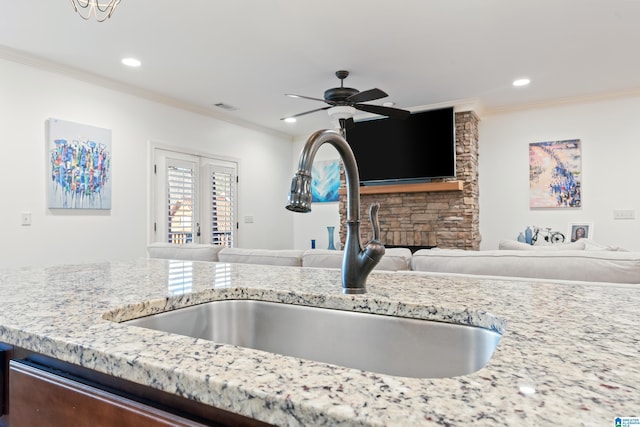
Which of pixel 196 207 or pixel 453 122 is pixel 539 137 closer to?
pixel 453 122

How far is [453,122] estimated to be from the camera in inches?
203

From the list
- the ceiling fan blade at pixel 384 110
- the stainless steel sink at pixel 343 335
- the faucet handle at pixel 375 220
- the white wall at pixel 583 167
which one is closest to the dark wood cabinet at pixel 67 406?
the stainless steel sink at pixel 343 335

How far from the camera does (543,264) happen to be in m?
1.88

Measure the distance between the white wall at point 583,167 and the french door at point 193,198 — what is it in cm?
362

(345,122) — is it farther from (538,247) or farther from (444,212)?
(538,247)

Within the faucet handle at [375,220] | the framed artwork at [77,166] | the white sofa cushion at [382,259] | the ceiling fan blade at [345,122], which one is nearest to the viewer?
the faucet handle at [375,220]

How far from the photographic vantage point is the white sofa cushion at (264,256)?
2.47 m

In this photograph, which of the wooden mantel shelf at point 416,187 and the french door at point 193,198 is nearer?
→ the french door at point 193,198

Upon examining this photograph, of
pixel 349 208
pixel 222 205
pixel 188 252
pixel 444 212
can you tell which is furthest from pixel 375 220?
pixel 222 205

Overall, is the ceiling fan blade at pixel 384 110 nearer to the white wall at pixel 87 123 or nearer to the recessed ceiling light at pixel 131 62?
the recessed ceiling light at pixel 131 62

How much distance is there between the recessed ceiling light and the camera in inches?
148

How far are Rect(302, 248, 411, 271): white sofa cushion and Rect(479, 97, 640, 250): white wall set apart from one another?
373 centimetres

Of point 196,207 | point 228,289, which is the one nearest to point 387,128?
point 196,207

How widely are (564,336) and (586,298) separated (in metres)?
0.37
